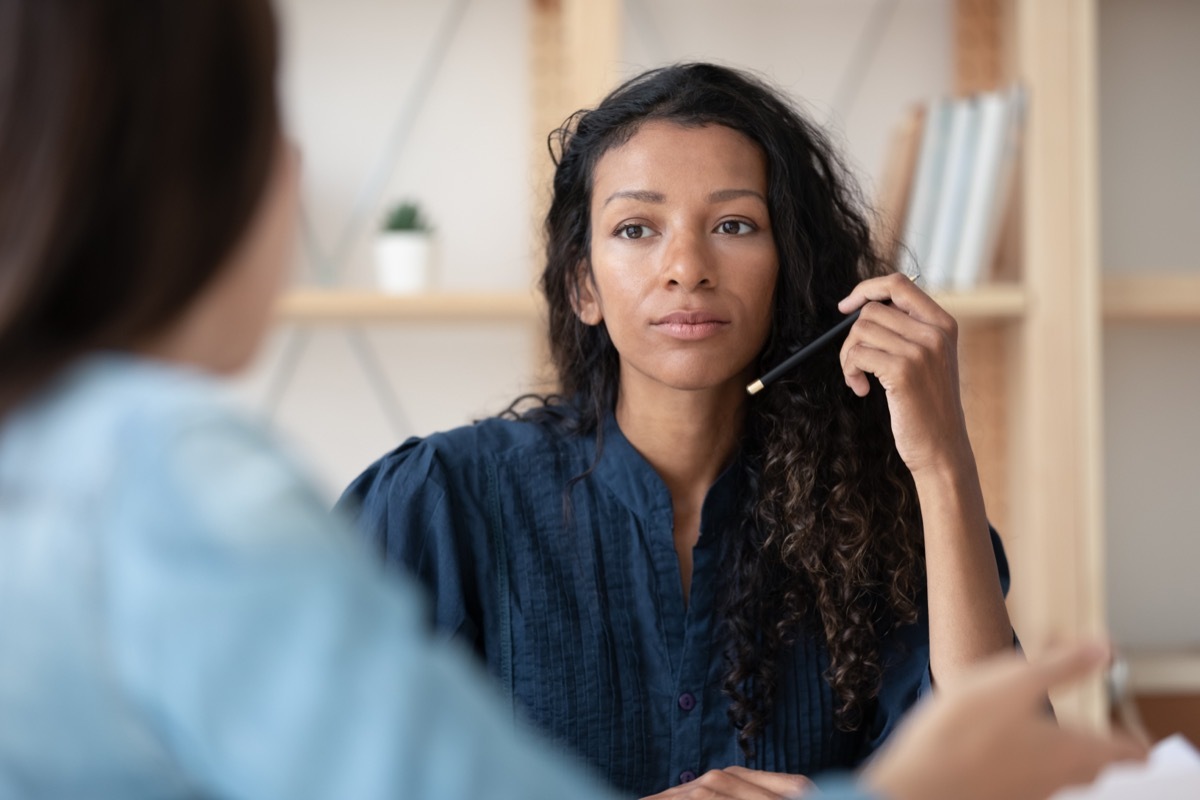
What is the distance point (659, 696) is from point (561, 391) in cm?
40

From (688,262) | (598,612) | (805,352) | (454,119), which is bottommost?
(598,612)

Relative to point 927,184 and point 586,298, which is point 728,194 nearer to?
point 586,298

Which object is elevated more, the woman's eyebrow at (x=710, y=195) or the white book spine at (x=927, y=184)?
the woman's eyebrow at (x=710, y=195)

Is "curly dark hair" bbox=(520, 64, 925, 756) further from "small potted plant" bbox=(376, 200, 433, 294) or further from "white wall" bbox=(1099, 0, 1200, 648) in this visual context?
"white wall" bbox=(1099, 0, 1200, 648)

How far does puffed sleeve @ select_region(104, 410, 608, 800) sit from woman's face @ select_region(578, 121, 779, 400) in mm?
864

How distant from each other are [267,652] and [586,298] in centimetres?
105

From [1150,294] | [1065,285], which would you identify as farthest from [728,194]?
[1150,294]

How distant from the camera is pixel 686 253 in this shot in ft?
4.37

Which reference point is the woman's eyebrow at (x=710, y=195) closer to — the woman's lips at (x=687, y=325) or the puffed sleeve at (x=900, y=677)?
the woman's lips at (x=687, y=325)

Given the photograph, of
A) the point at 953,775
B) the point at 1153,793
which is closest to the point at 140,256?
the point at 953,775

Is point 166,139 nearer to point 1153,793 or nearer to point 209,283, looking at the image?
point 209,283

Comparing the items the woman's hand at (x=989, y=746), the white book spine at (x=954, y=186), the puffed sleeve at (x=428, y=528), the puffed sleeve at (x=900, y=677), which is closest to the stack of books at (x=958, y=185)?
the white book spine at (x=954, y=186)

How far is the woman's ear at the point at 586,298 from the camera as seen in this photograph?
1.48m

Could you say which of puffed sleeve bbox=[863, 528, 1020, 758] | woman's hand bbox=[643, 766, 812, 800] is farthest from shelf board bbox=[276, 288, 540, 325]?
woman's hand bbox=[643, 766, 812, 800]
